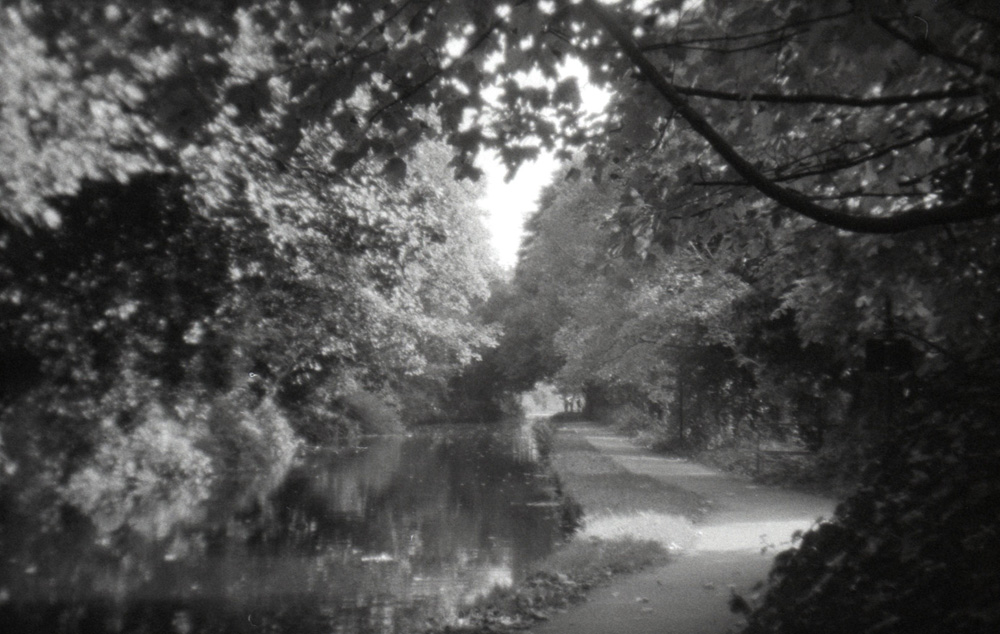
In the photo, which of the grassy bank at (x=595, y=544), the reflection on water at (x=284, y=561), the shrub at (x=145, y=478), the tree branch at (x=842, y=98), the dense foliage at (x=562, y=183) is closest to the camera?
the dense foliage at (x=562, y=183)

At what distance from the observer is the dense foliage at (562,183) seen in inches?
199

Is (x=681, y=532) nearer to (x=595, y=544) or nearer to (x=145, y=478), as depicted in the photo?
(x=595, y=544)

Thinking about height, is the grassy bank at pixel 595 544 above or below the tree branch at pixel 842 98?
below

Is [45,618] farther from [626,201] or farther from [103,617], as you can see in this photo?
[626,201]

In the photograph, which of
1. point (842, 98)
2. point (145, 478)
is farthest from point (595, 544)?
point (145, 478)

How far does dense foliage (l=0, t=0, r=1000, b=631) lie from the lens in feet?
16.6

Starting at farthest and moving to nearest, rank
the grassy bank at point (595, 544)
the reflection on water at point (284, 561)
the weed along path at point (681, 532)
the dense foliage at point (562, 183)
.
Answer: the reflection on water at point (284, 561), the grassy bank at point (595, 544), the weed along path at point (681, 532), the dense foliage at point (562, 183)

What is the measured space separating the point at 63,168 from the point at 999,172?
9425 mm

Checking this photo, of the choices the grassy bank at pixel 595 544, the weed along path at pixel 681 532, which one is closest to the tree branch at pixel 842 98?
the weed along path at pixel 681 532

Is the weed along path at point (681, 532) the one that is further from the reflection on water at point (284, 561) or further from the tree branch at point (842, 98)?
the tree branch at point (842, 98)

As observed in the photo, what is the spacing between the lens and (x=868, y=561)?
5859 mm

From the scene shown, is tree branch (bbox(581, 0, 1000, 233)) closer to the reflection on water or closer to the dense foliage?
the dense foliage

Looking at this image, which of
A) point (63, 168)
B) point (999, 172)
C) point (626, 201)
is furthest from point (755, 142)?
point (63, 168)

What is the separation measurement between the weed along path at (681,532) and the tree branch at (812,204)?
12.2ft
